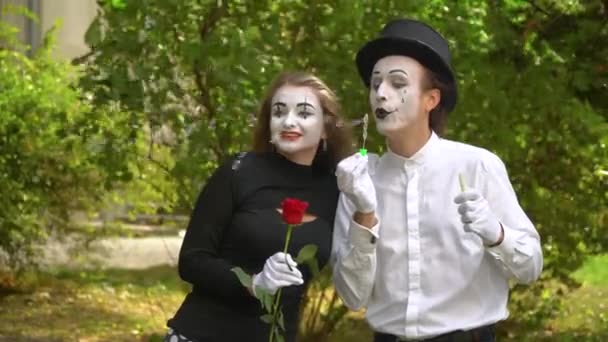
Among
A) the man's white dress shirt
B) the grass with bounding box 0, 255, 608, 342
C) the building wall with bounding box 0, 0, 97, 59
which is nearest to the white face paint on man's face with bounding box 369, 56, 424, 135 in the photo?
the man's white dress shirt

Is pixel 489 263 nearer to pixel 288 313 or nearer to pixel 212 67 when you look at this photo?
pixel 288 313

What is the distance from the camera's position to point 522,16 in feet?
18.9

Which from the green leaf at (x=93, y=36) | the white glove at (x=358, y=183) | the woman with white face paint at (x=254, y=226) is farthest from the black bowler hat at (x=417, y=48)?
the green leaf at (x=93, y=36)

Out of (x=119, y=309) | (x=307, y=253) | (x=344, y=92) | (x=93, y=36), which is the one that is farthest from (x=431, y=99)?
(x=119, y=309)

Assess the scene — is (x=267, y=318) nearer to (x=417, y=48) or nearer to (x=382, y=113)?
(x=382, y=113)

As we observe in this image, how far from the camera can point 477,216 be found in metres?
2.99

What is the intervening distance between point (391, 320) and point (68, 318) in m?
6.19

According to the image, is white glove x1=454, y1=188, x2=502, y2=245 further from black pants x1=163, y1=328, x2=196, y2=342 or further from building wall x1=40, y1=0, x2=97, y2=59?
building wall x1=40, y1=0, x2=97, y2=59

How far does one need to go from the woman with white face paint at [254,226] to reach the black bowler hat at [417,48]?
0.28 meters

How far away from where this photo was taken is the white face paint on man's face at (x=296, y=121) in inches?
135

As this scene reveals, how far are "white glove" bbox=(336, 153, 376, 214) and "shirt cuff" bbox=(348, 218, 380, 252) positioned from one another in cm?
5

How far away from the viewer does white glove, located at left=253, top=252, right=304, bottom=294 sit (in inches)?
122

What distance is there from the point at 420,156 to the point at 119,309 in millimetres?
6495

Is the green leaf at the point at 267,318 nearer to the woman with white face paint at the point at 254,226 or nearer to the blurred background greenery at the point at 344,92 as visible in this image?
the woman with white face paint at the point at 254,226
